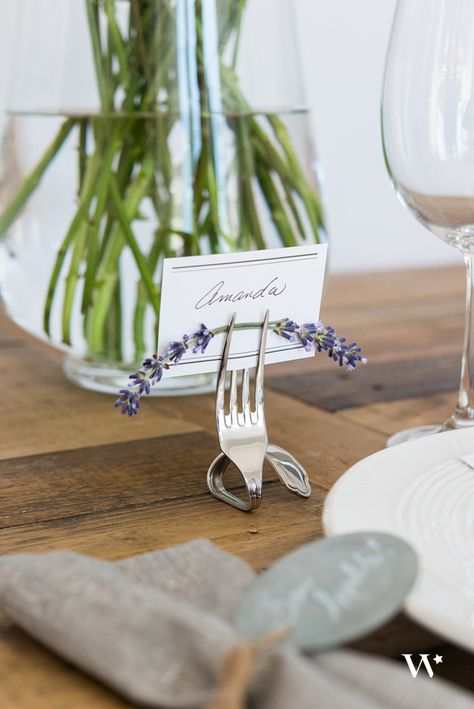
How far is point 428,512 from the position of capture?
16.6 inches

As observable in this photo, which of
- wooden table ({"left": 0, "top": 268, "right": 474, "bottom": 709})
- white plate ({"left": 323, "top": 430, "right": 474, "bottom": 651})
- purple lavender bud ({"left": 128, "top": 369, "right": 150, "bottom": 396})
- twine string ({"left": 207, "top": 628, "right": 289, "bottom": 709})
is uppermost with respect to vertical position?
purple lavender bud ({"left": 128, "top": 369, "right": 150, "bottom": 396})

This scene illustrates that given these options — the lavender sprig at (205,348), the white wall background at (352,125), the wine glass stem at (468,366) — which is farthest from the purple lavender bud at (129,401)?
the white wall background at (352,125)

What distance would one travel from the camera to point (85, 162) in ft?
2.18

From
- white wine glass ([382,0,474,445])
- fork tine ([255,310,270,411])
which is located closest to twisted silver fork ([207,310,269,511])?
fork tine ([255,310,270,411])

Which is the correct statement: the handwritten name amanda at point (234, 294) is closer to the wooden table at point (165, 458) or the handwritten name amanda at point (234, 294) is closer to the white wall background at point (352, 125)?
the wooden table at point (165, 458)

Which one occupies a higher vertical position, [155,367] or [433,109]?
[433,109]

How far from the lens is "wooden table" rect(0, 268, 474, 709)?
14.6 inches

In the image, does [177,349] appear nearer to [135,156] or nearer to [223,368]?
[223,368]

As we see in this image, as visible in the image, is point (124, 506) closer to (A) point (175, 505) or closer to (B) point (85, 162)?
(A) point (175, 505)

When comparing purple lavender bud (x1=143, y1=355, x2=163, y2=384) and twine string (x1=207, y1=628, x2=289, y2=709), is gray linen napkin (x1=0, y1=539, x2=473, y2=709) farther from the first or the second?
purple lavender bud (x1=143, y1=355, x2=163, y2=384)

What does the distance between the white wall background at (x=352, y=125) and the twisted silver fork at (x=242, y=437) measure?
79cm

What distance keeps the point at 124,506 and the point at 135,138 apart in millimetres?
273

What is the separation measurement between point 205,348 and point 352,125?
37.5 inches

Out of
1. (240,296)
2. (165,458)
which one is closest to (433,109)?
(240,296)
